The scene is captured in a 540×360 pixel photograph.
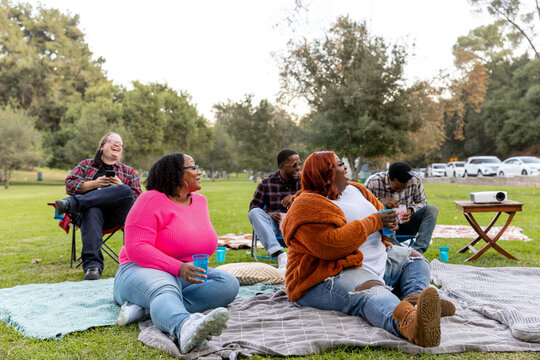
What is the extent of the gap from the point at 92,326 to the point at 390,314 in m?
2.09

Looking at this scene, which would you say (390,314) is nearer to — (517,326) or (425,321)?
(425,321)

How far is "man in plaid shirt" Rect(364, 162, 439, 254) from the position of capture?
5305 mm

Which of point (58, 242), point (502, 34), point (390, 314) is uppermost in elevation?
point (502, 34)

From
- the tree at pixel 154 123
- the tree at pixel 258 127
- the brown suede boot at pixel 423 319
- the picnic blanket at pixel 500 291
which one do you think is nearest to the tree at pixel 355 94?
the tree at pixel 258 127

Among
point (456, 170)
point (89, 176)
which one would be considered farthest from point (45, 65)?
point (89, 176)

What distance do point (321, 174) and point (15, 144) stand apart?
35.7 meters

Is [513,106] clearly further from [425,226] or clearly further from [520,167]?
[425,226]

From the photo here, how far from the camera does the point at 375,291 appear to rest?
3014mm

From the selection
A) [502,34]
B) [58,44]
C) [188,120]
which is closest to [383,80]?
[188,120]

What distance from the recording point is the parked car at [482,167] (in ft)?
97.0

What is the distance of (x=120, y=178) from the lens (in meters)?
5.67

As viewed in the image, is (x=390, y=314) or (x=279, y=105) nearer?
(x=390, y=314)

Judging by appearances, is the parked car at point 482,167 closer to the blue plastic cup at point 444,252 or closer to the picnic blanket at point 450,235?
the picnic blanket at point 450,235

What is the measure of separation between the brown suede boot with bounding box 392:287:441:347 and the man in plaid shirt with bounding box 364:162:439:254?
258cm
